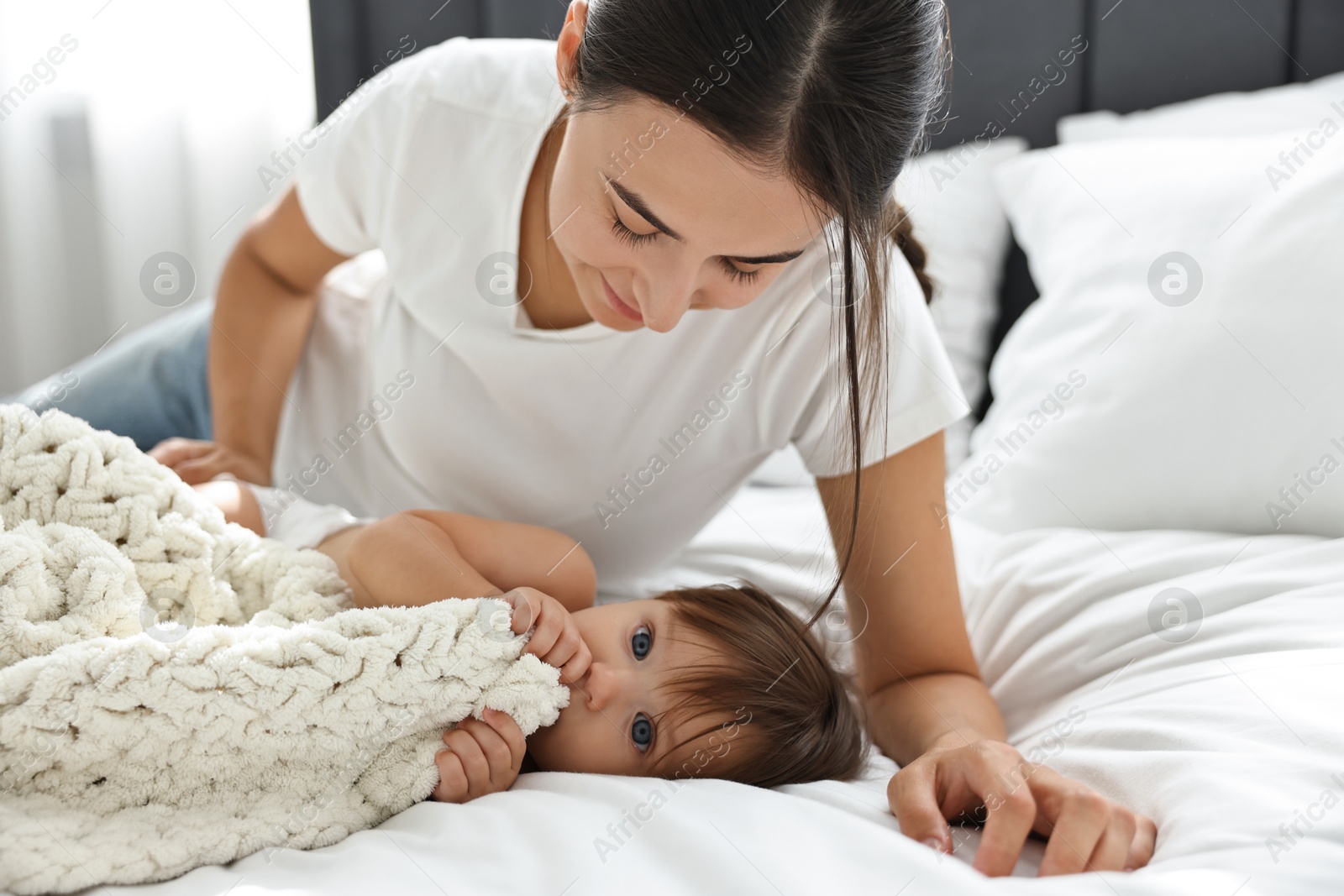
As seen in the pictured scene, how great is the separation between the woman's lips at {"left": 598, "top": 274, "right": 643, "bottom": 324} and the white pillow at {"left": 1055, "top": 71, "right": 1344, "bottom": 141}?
1.07m

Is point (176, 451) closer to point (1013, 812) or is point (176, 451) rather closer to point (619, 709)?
point (619, 709)

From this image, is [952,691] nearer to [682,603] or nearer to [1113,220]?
[682,603]

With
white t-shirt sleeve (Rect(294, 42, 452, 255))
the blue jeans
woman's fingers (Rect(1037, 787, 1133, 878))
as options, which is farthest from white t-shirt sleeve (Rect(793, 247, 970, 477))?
the blue jeans

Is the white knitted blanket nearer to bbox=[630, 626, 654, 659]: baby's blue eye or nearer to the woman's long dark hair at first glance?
bbox=[630, 626, 654, 659]: baby's blue eye

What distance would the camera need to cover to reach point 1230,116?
1.52 metres

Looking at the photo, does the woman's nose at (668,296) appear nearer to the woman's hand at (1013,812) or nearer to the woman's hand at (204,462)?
the woman's hand at (1013,812)

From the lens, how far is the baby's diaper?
3.34 feet

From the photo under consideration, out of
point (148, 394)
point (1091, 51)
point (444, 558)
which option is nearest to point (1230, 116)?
point (1091, 51)

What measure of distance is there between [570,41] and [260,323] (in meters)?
0.72

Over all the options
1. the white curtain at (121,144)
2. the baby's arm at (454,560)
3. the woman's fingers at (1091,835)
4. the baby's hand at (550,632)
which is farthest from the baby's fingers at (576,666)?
the white curtain at (121,144)

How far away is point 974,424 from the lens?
1712mm

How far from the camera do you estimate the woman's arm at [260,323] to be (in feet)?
4.37

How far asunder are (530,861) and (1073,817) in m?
0.38

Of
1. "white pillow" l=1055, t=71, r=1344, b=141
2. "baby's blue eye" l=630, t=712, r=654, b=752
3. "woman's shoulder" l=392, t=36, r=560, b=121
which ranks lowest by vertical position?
"baby's blue eye" l=630, t=712, r=654, b=752
